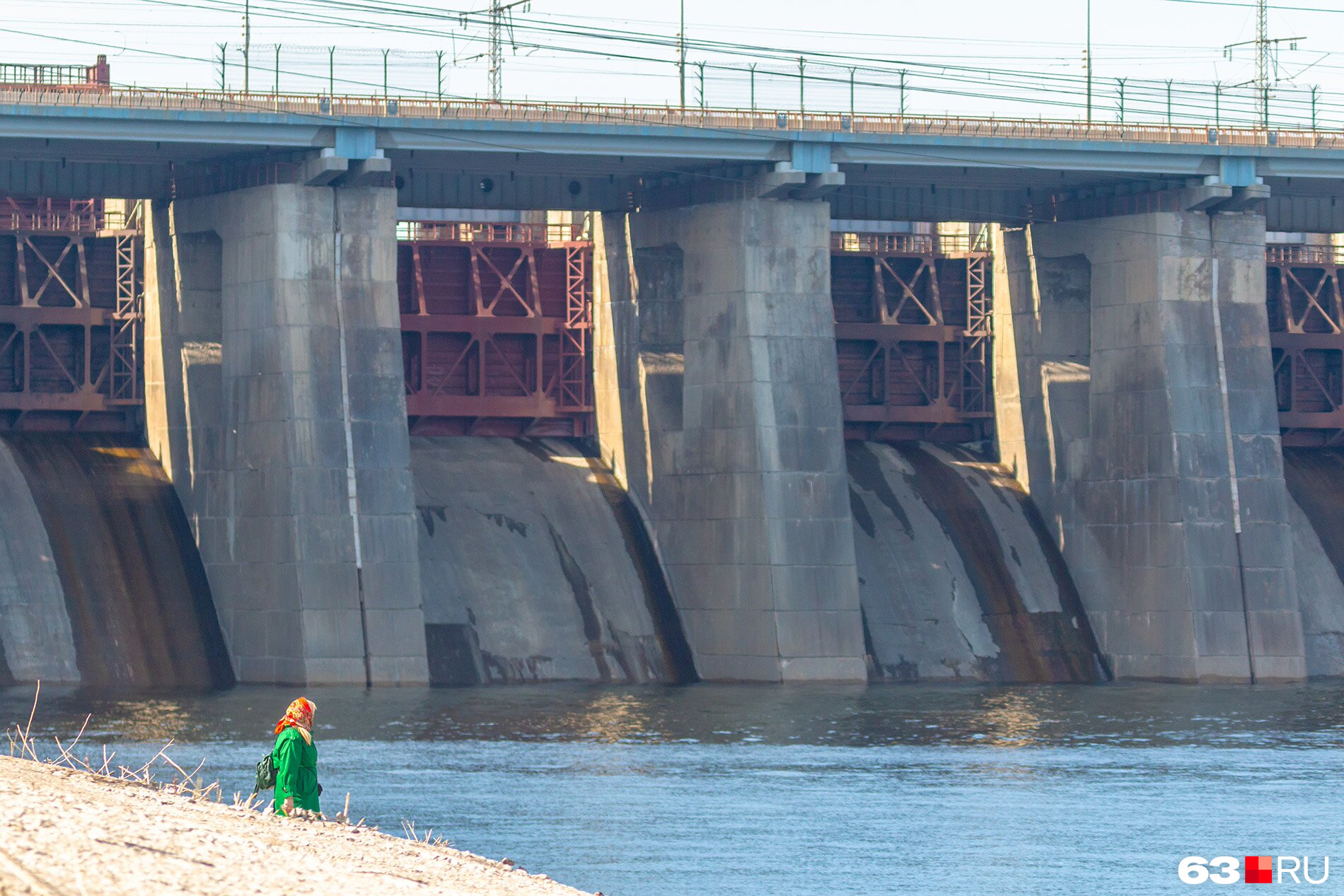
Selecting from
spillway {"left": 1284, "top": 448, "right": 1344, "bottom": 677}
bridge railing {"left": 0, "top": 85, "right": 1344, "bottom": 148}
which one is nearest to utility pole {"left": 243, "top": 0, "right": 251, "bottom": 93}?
bridge railing {"left": 0, "top": 85, "right": 1344, "bottom": 148}

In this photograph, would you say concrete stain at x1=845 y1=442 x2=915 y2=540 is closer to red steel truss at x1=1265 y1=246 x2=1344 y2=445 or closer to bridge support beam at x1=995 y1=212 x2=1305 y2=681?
bridge support beam at x1=995 y1=212 x2=1305 y2=681

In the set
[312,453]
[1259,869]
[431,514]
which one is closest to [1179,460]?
[431,514]

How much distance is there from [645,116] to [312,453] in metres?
14.0

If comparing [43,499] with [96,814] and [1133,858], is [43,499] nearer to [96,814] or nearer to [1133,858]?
[1133,858]

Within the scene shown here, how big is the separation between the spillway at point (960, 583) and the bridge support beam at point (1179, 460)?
1.20m

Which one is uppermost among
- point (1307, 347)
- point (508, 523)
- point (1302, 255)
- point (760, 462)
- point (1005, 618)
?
point (1302, 255)

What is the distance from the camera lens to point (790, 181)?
62.7 m

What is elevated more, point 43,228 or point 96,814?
point 43,228

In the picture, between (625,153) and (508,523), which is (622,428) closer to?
(508,523)

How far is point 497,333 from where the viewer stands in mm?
70312

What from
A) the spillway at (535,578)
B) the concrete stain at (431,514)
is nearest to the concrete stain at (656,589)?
the spillway at (535,578)

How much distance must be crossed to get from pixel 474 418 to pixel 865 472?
13312 millimetres

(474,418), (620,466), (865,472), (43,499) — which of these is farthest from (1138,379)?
(43,499)

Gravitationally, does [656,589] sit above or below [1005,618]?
above
